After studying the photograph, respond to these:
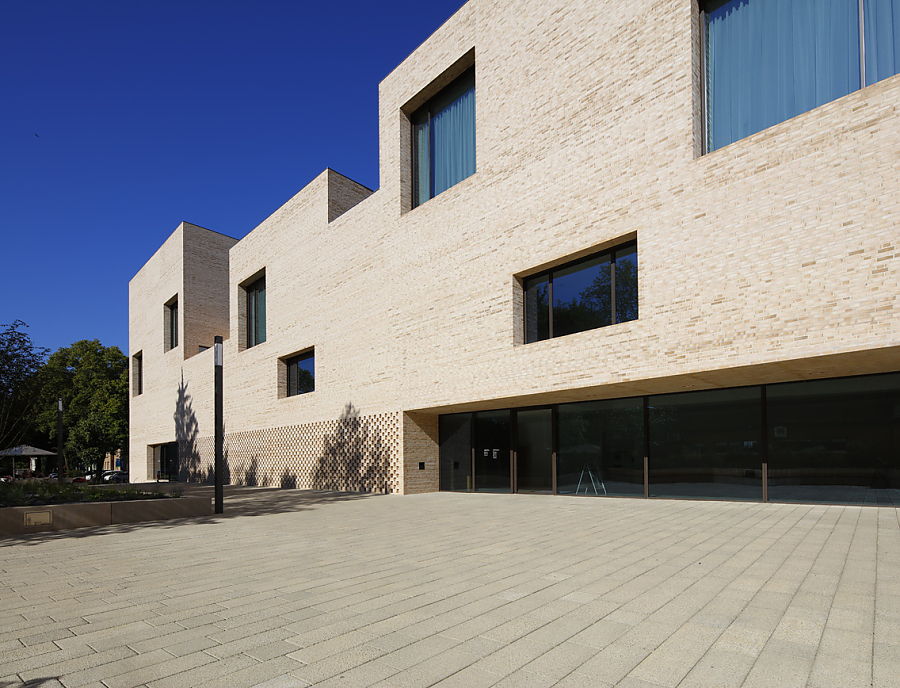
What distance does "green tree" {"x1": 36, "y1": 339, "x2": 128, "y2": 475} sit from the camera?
1598 inches

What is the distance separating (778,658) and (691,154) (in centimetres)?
929

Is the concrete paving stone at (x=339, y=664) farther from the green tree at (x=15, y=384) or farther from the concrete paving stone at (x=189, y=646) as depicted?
the green tree at (x=15, y=384)

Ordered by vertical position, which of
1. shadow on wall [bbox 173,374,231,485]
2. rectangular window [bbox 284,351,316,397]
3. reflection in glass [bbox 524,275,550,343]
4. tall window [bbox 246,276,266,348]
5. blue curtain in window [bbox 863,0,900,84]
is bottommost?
shadow on wall [bbox 173,374,231,485]

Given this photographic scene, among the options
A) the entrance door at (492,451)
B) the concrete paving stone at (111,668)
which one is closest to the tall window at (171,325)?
the entrance door at (492,451)

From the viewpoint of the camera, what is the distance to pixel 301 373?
21516 mm

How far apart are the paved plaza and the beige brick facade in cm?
352

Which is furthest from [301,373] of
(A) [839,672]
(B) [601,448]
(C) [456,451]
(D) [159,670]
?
(A) [839,672]

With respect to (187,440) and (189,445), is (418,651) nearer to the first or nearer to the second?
(189,445)

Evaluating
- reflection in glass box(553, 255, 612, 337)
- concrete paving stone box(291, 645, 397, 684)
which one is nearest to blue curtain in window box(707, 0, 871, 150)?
reflection in glass box(553, 255, 612, 337)

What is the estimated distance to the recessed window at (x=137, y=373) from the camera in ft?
124

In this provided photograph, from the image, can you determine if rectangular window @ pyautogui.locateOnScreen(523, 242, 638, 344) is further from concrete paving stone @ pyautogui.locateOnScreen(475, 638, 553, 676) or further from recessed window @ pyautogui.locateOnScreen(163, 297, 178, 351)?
recessed window @ pyautogui.locateOnScreen(163, 297, 178, 351)

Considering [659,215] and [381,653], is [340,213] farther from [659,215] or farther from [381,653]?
[381,653]

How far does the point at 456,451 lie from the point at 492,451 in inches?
53.2

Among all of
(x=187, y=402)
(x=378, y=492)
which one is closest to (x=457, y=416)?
(x=378, y=492)
